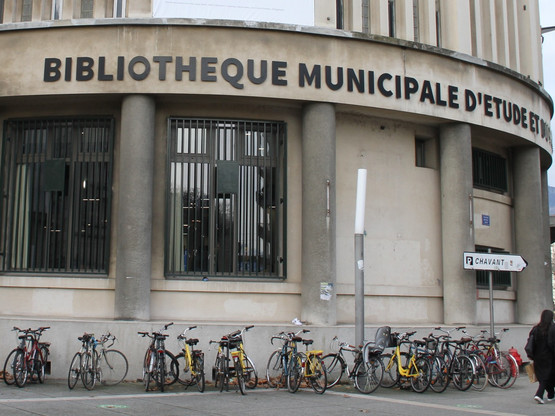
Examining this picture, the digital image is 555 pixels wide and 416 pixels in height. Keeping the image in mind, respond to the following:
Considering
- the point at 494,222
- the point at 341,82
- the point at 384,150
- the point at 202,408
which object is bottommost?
the point at 202,408

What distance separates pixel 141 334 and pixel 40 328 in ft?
6.25

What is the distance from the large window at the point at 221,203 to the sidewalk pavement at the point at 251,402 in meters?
3.11

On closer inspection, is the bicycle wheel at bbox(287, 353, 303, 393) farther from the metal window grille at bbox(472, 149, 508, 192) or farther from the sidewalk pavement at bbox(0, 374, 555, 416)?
the metal window grille at bbox(472, 149, 508, 192)

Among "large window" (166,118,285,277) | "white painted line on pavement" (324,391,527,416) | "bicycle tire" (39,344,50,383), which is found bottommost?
"white painted line on pavement" (324,391,527,416)

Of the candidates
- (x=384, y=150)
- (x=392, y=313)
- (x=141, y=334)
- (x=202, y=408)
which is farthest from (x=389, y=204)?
(x=202, y=408)

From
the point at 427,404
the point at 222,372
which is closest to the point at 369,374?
the point at 427,404

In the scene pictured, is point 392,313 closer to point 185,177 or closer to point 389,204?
point 389,204

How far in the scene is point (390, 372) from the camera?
46.2ft

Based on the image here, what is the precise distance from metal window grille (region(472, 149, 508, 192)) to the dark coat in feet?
22.1

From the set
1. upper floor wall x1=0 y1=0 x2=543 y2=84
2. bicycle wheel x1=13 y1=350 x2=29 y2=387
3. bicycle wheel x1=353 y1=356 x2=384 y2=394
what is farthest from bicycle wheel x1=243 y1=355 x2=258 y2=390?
upper floor wall x1=0 y1=0 x2=543 y2=84

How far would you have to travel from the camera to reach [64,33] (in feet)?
50.9

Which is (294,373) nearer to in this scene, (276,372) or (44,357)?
(276,372)

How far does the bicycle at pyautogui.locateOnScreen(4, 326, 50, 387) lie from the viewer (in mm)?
13016

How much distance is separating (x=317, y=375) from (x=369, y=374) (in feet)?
3.31
